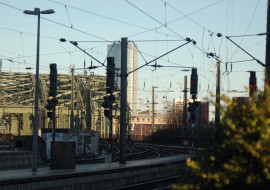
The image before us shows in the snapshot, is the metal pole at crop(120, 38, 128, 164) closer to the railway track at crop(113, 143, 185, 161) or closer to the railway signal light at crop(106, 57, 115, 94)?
the railway signal light at crop(106, 57, 115, 94)

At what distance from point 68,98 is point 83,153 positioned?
9227 centimetres

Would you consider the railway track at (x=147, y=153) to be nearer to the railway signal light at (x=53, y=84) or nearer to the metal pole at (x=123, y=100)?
the railway signal light at (x=53, y=84)

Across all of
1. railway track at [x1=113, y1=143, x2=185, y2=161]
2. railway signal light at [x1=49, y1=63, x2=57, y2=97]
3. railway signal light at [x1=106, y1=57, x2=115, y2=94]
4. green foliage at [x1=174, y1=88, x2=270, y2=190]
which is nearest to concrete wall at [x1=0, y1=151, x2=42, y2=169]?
railway signal light at [x1=49, y1=63, x2=57, y2=97]

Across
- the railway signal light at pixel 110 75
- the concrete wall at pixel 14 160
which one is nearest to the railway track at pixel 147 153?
the railway signal light at pixel 110 75

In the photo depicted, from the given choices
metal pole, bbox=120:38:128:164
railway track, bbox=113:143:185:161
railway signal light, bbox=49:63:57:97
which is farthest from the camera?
railway track, bbox=113:143:185:161

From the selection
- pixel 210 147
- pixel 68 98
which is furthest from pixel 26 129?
pixel 210 147

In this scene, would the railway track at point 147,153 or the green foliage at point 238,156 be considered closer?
the green foliage at point 238,156

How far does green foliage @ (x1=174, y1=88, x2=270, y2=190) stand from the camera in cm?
726

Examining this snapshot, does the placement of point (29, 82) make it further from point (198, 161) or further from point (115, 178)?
point (198, 161)

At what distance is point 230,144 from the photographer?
7.44m

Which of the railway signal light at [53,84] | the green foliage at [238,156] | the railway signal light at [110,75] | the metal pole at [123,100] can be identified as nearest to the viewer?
the green foliage at [238,156]

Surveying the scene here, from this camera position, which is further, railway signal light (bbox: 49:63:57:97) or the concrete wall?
railway signal light (bbox: 49:63:57:97)

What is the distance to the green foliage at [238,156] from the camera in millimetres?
7262

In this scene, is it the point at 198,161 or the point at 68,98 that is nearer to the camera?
the point at 198,161
